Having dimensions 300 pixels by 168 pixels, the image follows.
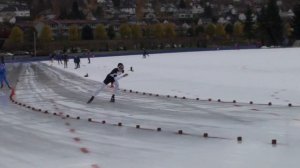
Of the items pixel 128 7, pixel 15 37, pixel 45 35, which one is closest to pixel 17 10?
pixel 128 7

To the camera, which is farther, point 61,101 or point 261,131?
point 61,101

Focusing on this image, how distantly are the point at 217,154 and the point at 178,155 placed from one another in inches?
20.1

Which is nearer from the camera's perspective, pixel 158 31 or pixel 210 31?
pixel 210 31

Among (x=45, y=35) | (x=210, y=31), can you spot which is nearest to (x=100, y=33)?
(x=45, y=35)

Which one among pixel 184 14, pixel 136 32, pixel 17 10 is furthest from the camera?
pixel 184 14

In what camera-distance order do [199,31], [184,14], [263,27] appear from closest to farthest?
1. [263,27]
2. [199,31]
3. [184,14]

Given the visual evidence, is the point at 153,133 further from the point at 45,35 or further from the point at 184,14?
the point at 184,14

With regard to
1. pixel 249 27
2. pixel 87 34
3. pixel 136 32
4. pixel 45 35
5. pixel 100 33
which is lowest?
pixel 45 35

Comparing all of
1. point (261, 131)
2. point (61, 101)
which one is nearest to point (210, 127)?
point (261, 131)

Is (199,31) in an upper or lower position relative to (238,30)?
lower

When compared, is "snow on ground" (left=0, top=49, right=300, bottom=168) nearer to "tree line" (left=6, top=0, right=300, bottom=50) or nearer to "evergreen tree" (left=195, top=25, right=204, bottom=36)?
"tree line" (left=6, top=0, right=300, bottom=50)

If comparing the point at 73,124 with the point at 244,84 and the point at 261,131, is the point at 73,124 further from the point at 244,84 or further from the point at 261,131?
the point at 244,84

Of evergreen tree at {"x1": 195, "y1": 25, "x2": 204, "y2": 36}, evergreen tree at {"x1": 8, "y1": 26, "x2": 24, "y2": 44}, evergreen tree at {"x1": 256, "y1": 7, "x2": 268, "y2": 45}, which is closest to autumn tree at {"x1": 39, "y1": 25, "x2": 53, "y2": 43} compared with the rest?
evergreen tree at {"x1": 8, "y1": 26, "x2": 24, "y2": 44}

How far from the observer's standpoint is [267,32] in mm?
93938
